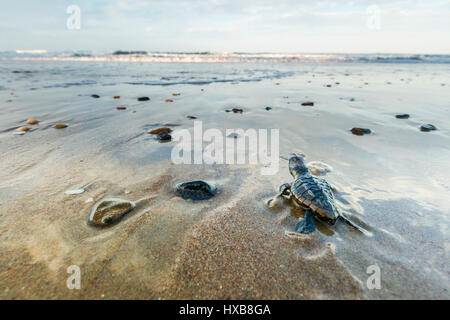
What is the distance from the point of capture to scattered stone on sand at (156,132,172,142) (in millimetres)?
4008

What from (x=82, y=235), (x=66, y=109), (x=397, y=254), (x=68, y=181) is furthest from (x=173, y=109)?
(x=397, y=254)

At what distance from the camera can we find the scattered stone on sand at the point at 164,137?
4.01 meters

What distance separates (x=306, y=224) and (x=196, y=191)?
119 centimetres

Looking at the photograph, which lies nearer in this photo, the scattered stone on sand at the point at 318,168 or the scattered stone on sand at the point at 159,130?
the scattered stone on sand at the point at 318,168

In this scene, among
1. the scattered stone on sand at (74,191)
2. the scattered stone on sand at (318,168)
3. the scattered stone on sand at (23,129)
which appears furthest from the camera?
the scattered stone on sand at (23,129)

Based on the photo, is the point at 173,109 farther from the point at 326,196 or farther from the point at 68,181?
the point at 326,196

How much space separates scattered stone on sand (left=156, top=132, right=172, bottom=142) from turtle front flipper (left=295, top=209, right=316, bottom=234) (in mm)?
2780

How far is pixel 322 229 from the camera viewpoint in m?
2.04

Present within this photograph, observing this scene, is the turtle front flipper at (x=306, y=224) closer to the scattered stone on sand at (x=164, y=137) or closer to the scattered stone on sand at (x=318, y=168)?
the scattered stone on sand at (x=318, y=168)

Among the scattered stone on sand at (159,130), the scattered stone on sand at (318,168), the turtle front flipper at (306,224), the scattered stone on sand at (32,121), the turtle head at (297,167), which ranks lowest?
the turtle front flipper at (306,224)

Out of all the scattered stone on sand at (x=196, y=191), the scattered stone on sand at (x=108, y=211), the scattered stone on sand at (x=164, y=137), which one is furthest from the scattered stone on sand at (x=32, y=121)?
the scattered stone on sand at (x=196, y=191)

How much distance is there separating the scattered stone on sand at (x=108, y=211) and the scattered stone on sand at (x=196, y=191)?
530 millimetres

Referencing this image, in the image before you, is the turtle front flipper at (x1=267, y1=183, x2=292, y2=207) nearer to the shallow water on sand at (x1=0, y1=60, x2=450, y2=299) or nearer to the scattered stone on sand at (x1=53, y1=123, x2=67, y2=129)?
the shallow water on sand at (x1=0, y1=60, x2=450, y2=299)
